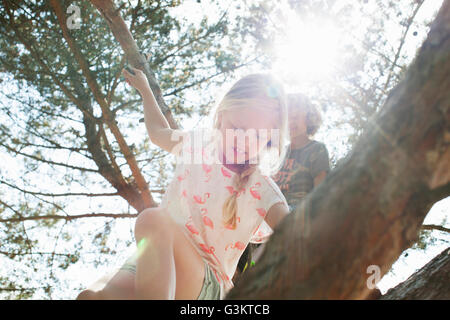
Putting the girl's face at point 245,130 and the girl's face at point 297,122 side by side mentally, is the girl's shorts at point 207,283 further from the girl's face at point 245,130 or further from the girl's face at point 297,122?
the girl's face at point 297,122

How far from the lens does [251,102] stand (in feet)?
3.55

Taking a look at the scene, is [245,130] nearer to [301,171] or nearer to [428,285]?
[428,285]

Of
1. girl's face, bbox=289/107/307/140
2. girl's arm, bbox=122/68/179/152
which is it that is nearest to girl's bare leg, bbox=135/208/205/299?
girl's arm, bbox=122/68/179/152

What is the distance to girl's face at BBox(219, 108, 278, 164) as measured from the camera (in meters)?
1.06

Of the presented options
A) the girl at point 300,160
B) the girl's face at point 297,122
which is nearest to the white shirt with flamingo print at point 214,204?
the girl at point 300,160

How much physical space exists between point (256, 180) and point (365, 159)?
63cm

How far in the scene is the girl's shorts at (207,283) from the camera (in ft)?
3.12

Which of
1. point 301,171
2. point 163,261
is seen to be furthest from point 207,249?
point 301,171

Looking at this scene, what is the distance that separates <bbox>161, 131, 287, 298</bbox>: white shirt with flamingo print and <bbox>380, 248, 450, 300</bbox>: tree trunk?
44 cm

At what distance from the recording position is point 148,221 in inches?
32.4

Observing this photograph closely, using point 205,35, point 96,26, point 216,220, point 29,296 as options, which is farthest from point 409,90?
point 29,296

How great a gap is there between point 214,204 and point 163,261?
0.35 meters

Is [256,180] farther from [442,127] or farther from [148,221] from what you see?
[442,127]

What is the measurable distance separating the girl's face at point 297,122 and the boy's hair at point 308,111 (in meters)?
0.01
